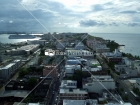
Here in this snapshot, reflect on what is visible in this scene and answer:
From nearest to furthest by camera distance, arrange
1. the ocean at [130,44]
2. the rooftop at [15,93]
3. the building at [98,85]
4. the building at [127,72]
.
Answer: the rooftop at [15,93] < the building at [98,85] < the building at [127,72] < the ocean at [130,44]

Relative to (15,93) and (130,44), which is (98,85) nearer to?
(15,93)

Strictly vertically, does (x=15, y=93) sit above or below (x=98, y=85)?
below

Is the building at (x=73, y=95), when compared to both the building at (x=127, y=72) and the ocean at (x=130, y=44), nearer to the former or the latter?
the building at (x=127, y=72)

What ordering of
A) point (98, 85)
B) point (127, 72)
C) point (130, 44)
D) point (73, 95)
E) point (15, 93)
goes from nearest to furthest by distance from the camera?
point (73, 95) → point (15, 93) → point (98, 85) → point (127, 72) → point (130, 44)

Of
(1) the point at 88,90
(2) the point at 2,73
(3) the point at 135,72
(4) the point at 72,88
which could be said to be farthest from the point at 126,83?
(2) the point at 2,73

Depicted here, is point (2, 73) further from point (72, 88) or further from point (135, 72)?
point (135, 72)

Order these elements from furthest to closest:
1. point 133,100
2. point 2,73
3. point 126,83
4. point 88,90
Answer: point 2,73 → point 126,83 → point 88,90 → point 133,100

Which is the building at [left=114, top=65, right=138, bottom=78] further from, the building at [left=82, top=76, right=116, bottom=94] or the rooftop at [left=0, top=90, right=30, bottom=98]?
the rooftop at [left=0, top=90, right=30, bottom=98]

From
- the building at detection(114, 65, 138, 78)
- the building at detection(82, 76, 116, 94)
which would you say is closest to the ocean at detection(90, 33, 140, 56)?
the building at detection(114, 65, 138, 78)

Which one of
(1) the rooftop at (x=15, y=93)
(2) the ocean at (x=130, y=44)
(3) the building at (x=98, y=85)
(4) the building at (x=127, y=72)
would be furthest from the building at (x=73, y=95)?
(2) the ocean at (x=130, y=44)

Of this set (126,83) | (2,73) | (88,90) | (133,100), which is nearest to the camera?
(133,100)

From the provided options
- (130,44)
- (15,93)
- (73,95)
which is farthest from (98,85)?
(130,44)
